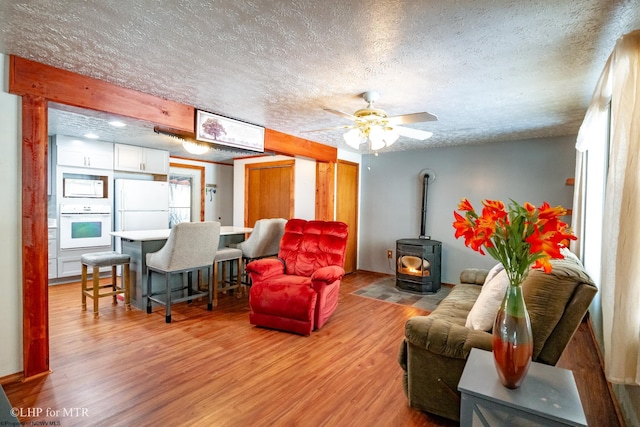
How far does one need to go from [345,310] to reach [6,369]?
2.97 metres

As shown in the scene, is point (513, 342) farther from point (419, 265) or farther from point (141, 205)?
point (141, 205)

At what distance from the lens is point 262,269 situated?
3438 mm

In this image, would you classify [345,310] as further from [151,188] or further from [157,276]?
[151,188]

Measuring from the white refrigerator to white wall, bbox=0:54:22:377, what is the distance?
3138 millimetres

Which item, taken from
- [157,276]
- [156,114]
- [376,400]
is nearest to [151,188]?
[157,276]

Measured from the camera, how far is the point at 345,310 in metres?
3.88

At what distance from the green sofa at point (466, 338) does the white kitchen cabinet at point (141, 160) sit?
528cm

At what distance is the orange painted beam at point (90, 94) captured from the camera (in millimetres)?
2191

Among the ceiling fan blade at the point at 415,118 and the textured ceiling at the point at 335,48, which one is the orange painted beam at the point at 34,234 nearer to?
the textured ceiling at the point at 335,48

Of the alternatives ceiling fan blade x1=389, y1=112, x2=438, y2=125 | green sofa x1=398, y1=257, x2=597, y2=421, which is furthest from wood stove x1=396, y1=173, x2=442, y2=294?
ceiling fan blade x1=389, y1=112, x2=438, y2=125

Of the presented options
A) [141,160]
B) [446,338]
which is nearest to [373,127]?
[446,338]

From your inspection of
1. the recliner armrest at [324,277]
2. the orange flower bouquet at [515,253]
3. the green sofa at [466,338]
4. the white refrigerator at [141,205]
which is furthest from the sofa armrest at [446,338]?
the white refrigerator at [141,205]

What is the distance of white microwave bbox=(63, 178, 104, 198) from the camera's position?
15.7ft

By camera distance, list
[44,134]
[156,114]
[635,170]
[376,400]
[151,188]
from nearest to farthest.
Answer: [635,170], [376,400], [44,134], [156,114], [151,188]
